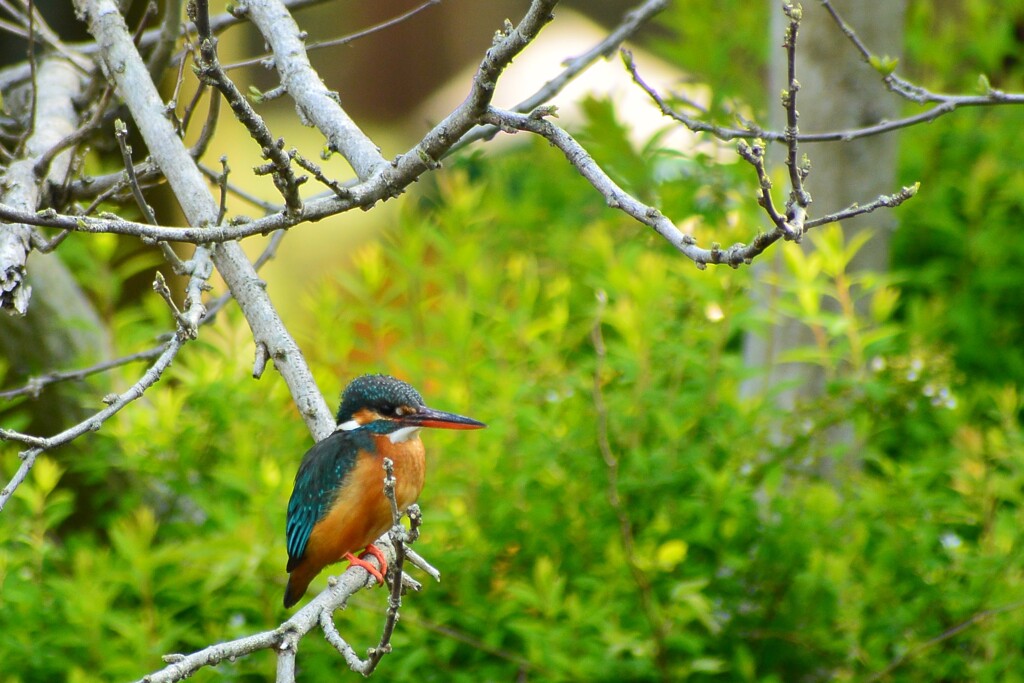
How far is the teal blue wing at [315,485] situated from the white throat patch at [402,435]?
9 cm

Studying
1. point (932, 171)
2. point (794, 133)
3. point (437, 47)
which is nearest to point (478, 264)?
point (794, 133)

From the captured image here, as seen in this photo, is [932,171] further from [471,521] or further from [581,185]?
[471,521]

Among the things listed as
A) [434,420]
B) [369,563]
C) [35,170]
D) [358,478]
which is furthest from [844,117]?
[35,170]

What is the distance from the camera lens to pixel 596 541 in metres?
2.89

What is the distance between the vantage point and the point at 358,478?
241 centimetres

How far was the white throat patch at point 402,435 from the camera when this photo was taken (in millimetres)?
2527

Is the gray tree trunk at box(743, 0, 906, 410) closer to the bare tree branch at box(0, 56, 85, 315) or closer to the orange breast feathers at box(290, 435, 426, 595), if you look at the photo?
the orange breast feathers at box(290, 435, 426, 595)

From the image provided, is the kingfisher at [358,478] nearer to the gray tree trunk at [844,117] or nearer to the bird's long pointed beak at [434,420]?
the bird's long pointed beak at [434,420]

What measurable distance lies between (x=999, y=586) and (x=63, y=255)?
3067mm

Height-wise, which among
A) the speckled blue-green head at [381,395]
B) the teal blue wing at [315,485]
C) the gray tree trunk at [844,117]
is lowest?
the teal blue wing at [315,485]

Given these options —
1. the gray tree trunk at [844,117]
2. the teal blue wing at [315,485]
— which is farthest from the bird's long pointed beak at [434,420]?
the gray tree trunk at [844,117]

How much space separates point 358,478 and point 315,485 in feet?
0.31

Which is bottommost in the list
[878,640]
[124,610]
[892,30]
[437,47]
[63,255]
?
[124,610]

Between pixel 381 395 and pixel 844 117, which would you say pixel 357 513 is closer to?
pixel 381 395
